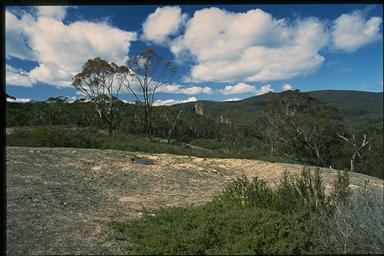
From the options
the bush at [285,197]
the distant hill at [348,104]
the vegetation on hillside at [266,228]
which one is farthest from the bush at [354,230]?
the distant hill at [348,104]

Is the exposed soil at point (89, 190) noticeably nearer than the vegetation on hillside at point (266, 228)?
No

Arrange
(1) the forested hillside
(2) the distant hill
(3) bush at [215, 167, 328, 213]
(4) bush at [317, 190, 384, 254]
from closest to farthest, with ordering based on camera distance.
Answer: (4) bush at [317, 190, 384, 254]
(3) bush at [215, 167, 328, 213]
(1) the forested hillside
(2) the distant hill

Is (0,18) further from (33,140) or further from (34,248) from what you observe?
(33,140)

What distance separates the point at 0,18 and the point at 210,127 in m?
49.5

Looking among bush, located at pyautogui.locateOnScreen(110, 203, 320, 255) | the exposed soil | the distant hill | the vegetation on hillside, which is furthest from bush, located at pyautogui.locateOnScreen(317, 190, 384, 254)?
the distant hill

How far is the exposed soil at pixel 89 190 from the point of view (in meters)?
4.54

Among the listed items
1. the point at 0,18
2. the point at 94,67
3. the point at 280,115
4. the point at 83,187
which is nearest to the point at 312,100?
the point at 280,115

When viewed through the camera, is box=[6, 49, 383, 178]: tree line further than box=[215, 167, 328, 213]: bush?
Yes

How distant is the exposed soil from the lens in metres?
4.54

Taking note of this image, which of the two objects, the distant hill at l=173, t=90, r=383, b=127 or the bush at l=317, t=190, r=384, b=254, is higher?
the distant hill at l=173, t=90, r=383, b=127

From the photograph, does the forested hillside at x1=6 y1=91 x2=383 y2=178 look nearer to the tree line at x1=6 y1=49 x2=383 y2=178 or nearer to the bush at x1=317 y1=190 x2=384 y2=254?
the tree line at x1=6 y1=49 x2=383 y2=178

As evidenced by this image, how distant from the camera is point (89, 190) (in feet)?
24.8

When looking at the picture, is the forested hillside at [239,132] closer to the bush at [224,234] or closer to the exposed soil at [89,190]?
the exposed soil at [89,190]

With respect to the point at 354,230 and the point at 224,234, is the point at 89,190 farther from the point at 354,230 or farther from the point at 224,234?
the point at 354,230
